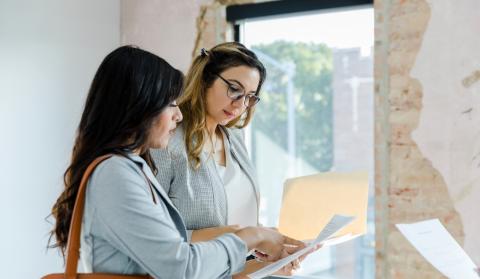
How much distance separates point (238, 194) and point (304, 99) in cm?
111

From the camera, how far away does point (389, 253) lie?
103 inches

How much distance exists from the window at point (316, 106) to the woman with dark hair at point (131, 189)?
62.7 inches

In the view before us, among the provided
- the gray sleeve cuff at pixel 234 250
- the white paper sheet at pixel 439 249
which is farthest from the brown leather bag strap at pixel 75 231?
the white paper sheet at pixel 439 249

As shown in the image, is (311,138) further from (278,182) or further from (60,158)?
(60,158)

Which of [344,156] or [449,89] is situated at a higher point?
[449,89]

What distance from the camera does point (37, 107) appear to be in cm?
292

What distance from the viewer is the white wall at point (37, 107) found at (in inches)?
109

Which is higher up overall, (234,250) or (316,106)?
(316,106)

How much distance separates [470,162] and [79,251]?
1.67 meters

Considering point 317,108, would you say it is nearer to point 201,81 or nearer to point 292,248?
point 201,81

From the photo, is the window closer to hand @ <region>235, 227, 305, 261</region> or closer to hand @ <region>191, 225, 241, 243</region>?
hand @ <region>191, 225, 241, 243</region>

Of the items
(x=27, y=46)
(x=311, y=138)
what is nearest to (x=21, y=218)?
(x=27, y=46)

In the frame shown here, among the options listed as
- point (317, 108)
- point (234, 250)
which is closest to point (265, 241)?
point (234, 250)

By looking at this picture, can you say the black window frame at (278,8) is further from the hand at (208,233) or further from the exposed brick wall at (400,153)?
the hand at (208,233)
